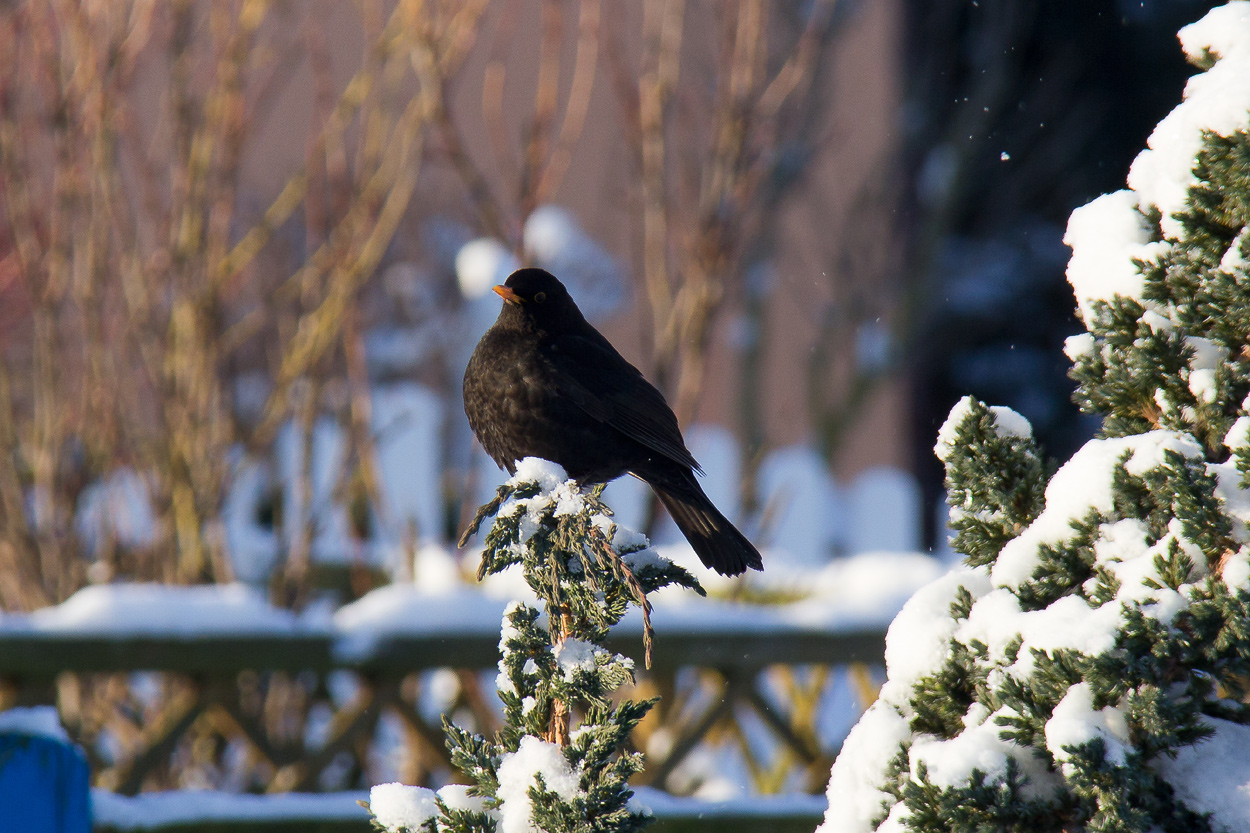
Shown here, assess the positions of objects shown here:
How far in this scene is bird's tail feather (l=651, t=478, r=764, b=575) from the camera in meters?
2.23

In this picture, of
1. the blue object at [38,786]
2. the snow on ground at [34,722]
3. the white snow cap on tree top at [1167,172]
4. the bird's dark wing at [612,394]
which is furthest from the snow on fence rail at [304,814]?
the white snow cap on tree top at [1167,172]

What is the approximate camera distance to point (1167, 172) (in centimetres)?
149

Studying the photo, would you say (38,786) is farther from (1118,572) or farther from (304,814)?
(1118,572)

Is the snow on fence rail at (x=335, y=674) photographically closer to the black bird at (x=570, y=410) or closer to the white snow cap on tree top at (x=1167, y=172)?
the black bird at (x=570, y=410)

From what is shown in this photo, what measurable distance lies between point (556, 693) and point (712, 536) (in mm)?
948

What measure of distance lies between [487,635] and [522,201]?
1.37m

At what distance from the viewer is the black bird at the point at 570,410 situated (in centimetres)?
232

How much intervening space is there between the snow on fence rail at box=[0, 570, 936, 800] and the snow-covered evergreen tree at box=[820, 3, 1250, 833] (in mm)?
2096

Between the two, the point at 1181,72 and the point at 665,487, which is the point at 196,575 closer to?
the point at 665,487

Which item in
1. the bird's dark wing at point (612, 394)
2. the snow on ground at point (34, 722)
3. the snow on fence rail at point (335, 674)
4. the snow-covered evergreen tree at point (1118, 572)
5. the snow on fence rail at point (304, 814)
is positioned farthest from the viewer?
the snow on fence rail at point (335, 674)

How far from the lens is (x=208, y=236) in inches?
159

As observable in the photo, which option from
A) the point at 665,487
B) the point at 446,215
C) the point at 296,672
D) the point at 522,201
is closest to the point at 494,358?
the point at 665,487

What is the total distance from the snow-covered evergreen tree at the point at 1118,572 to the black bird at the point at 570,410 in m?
0.75

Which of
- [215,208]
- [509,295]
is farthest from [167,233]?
[509,295]
